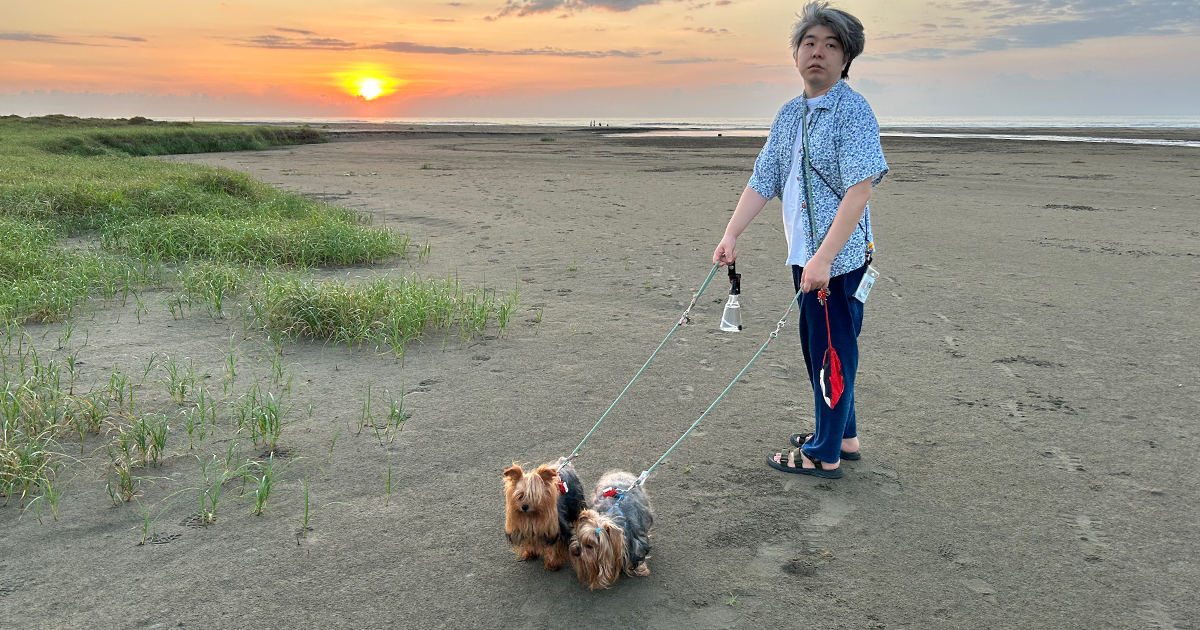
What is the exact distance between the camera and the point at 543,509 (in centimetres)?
284

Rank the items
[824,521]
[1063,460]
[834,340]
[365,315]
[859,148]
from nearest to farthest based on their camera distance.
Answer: [859,148] < [824,521] < [834,340] < [1063,460] < [365,315]

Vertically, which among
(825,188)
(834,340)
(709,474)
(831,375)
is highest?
(825,188)

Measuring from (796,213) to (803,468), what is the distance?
134cm

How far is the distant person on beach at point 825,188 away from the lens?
3150 mm

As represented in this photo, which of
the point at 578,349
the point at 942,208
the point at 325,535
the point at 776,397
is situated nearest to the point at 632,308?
the point at 578,349

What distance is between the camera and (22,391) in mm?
4219

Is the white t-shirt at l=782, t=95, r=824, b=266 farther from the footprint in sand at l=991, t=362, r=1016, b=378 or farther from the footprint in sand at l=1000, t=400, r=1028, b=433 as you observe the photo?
the footprint in sand at l=991, t=362, r=1016, b=378

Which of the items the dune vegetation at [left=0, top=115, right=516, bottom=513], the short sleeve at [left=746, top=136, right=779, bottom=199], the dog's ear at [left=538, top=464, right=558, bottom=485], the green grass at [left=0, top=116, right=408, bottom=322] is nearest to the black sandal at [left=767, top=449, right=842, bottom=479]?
the short sleeve at [left=746, top=136, right=779, bottom=199]

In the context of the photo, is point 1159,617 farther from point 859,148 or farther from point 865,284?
point 859,148

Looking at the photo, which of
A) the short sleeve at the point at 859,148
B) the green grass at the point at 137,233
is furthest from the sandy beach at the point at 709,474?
the short sleeve at the point at 859,148

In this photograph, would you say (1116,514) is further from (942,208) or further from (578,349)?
(942,208)

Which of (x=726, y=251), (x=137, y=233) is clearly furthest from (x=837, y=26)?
(x=137, y=233)

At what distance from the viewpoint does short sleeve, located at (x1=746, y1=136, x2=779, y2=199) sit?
11.9 ft

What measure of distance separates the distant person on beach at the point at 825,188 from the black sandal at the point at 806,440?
253 millimetres
